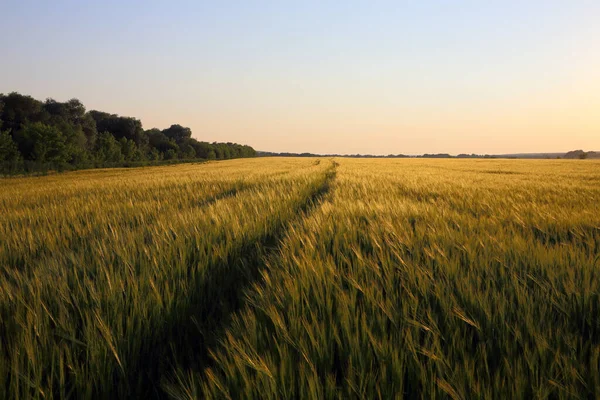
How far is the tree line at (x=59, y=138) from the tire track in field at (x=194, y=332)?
132 ft

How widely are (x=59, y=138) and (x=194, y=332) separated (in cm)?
4749

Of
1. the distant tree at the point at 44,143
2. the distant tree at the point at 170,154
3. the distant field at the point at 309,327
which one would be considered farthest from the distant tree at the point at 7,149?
the distant field at the point at 309,327

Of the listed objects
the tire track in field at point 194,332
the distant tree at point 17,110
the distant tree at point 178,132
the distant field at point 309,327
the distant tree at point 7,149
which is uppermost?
the distant tree at point 178,132

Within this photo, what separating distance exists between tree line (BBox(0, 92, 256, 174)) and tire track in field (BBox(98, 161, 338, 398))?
40352 mm

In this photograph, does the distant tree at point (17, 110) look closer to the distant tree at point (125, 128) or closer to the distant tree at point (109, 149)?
the distant tree at point (109, 149)

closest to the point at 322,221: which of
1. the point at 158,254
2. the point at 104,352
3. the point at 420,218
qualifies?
the point at 420,218

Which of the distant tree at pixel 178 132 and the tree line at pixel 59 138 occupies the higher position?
the distant tree at pixel 178 132

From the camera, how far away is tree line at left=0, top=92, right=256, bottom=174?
1385 inches

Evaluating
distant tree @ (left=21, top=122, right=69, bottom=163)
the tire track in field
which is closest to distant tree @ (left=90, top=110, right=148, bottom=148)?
distant tree @ (left=21, top=122, right=69, bottom=163)

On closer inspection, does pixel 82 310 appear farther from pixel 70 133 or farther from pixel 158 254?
pixel 70 133

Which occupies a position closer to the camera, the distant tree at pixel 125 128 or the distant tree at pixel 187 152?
the distant tree at pixel 125 128

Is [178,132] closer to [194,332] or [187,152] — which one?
[187,152]

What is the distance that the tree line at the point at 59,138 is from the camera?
35.2m

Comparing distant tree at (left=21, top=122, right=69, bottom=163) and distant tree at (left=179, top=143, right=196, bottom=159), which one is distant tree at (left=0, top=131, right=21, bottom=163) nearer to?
distant tree at (left=21, top=122, right=69, bottom=163)
